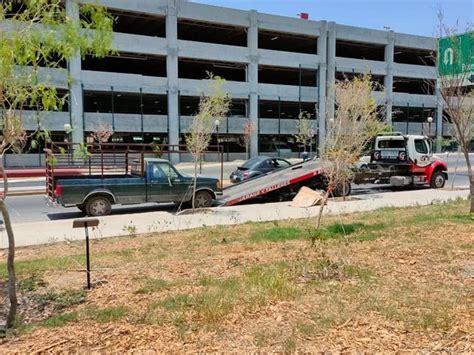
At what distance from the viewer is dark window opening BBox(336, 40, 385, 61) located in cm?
5609

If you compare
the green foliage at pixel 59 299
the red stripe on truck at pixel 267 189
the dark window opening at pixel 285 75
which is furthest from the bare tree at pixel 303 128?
the green foliage at pixel 59 299

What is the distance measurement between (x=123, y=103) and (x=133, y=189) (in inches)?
1281

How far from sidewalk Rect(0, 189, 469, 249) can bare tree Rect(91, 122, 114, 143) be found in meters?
22.9

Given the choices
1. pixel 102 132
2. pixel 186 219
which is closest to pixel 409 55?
pixel 102 132

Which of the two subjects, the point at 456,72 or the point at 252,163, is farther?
the point at 252,163

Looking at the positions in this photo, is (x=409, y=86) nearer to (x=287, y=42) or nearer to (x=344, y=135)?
(x=287, y=42)

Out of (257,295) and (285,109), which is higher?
(285,109)

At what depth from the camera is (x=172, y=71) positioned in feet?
140

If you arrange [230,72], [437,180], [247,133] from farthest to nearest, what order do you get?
1. [230,72]
2. [247,133]
3. [437,180]

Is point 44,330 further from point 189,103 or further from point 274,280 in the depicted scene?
point 189,103

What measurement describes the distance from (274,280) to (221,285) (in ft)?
2.21

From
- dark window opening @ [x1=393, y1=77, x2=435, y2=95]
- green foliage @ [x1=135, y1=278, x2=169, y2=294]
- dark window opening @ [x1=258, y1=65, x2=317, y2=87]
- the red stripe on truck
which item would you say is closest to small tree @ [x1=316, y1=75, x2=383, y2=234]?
the red stripe on truck

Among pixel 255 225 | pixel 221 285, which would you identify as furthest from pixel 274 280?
pixel 255 225

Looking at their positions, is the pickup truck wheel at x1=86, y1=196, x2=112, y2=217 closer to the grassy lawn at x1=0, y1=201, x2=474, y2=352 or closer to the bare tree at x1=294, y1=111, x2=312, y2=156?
the grassy lawn at x1=0, y1=201, x2=474, y2=352
